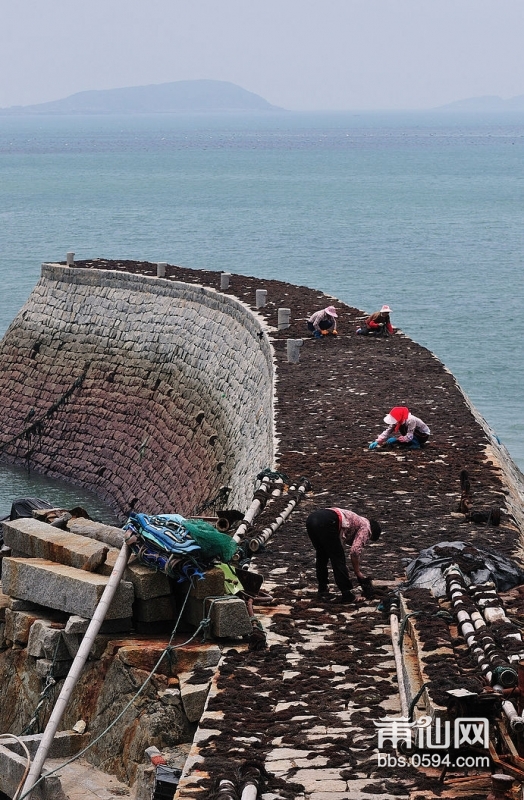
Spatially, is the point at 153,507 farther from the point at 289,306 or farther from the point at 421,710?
the point at 421,710

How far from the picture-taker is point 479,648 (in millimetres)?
11805

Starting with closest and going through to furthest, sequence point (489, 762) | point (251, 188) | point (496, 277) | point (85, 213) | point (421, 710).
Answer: point (489, 762)
point (421, 710)
point (496, 277)
point (85, 213)
point (251, 188)

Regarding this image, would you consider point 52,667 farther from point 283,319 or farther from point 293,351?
point 283,319

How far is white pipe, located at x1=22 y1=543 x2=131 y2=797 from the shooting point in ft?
39.5

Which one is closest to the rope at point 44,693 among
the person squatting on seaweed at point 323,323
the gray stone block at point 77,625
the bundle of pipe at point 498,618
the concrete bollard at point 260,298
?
the gray stone block at point 77,625

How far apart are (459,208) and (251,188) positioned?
99.3 ft

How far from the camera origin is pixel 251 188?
498 feet

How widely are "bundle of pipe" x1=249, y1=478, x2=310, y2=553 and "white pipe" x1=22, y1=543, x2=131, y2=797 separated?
2.99m

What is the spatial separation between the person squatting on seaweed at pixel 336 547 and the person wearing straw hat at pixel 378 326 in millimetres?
18674

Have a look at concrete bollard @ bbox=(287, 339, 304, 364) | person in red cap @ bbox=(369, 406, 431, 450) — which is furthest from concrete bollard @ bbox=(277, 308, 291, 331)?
person in red cap @ bbox=(369, 406, 431, 450)

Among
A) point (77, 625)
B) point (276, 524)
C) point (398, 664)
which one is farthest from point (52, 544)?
point (398, 664)

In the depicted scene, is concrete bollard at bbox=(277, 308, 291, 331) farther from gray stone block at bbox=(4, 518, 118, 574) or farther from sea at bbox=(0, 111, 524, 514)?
gray stone block at bbox=(4, 518, 118, 574)

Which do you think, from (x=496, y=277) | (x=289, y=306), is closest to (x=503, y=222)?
(x=496, y=277)

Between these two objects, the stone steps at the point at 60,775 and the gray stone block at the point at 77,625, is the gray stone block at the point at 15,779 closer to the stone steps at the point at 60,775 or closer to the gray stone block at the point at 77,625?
the stone steps at the point at 60,775
